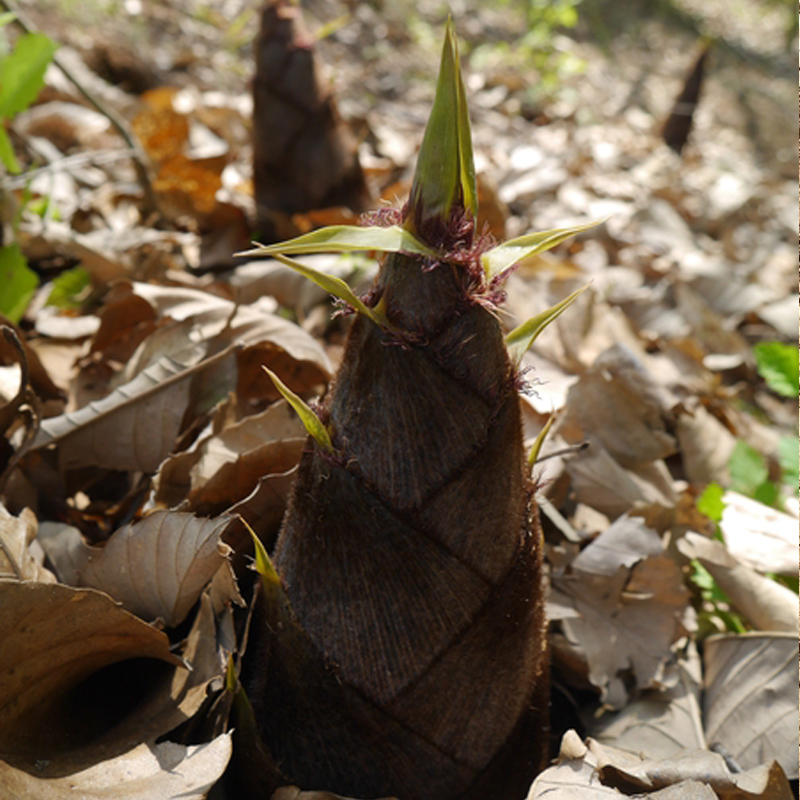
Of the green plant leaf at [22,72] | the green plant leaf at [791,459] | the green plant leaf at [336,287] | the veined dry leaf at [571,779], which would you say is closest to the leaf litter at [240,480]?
the veined dry leaf at [571,779]

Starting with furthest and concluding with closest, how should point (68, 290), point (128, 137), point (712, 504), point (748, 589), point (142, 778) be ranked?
point (128, 137) < point (68, 290) < point (712, 504) < point (748, 589) < point (142, 778)

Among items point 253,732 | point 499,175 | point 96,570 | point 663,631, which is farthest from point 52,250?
point 499,175

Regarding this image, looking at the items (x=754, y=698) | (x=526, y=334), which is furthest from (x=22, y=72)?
(x=754, y=698)

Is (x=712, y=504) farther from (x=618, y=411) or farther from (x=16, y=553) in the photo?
(x=16, y=553)

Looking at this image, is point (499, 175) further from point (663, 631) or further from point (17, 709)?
point (17, 709)

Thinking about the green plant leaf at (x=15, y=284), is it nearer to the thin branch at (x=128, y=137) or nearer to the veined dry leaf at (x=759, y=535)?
the thin branch at (x=128, y=137)

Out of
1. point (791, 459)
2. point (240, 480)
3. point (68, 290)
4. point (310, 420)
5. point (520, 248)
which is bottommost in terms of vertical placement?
point (68, 290)

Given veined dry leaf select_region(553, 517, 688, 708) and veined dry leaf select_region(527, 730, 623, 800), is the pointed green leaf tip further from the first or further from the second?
veined dry leaf select_region(553, 517, 688, 708)
